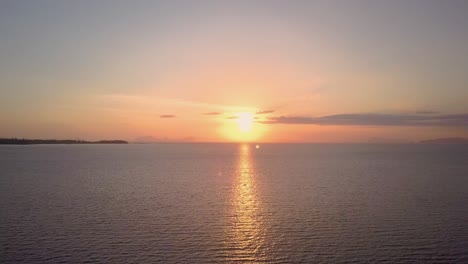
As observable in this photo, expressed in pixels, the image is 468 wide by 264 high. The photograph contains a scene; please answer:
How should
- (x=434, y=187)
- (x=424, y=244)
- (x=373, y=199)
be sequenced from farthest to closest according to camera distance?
(x=434, y=187)
(x=373, y=199)
(x=424, y=244)

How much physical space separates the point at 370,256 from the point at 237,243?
11382 millimetres

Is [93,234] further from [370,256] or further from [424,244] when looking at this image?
[424,244]

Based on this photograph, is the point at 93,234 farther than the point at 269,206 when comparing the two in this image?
No

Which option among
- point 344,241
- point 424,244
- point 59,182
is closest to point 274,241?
point 344,241

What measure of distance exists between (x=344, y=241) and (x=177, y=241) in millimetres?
15262

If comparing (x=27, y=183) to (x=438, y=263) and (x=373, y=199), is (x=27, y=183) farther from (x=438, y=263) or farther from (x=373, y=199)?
(x=438, y=263)

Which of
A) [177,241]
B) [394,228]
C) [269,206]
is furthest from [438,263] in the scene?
[269,206]

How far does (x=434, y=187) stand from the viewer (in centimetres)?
7106

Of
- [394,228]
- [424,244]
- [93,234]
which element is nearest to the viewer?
[424,244]

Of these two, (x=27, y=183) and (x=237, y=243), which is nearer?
(x=237, y=243)

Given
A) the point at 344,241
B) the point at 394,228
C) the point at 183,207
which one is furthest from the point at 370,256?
the point at 183,207

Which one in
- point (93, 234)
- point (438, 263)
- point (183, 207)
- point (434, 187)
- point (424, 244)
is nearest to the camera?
point (438, 263)

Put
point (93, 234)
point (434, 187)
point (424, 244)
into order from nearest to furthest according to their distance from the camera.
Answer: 1. point (424, 244)
2. point (93, 234)
3. point (434, 187)

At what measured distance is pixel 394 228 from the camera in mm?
39344
